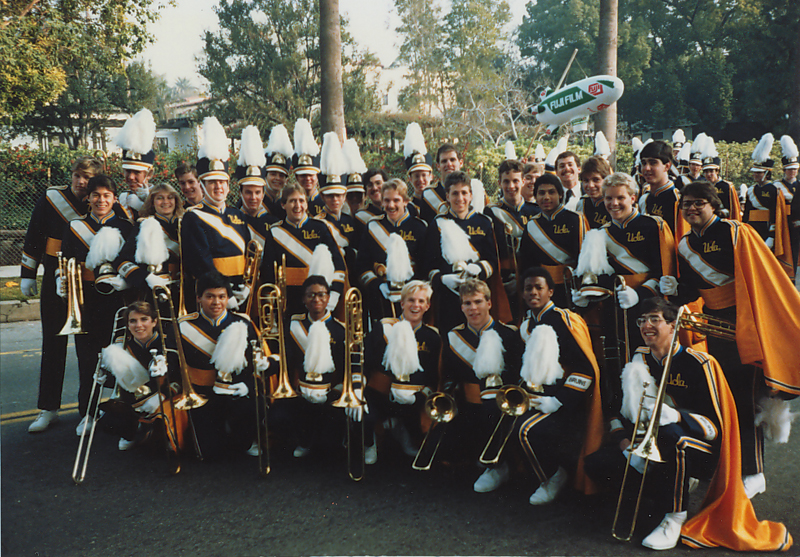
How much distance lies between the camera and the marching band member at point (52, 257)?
17.3 feet

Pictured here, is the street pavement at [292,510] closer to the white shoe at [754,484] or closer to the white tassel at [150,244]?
the white shoe at [754,484]

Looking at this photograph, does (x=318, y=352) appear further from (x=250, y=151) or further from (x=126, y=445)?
(x=250, y=151)

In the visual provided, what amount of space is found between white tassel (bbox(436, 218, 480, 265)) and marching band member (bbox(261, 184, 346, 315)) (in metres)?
0.87

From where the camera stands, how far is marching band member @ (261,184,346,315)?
5383 mm

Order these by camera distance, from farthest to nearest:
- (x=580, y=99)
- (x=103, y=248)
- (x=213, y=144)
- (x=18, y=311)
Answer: (x=18, y=311), (x=580, y=99), (x=213, y=144), (x=103, y=248)

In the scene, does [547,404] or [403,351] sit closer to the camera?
[547,404]

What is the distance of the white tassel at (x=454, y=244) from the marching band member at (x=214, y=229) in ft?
5.22

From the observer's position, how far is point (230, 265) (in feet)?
17.3

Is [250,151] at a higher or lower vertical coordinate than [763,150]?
lower

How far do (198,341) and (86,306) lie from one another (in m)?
1.22

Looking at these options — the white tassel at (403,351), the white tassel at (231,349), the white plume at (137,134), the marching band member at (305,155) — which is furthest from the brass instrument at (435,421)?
the white plume at (137,134)

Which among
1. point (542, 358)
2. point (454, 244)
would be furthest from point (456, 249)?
point (542, 358)

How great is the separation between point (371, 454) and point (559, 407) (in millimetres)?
1376

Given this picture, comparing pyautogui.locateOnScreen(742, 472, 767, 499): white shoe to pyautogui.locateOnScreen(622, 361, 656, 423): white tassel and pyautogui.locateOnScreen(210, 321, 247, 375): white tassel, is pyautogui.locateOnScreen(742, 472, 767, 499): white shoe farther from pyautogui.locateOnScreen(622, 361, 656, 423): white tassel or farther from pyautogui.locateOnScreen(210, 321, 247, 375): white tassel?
pyautogui.locateOnScreen(210, 321, 247, 375): white tassel
